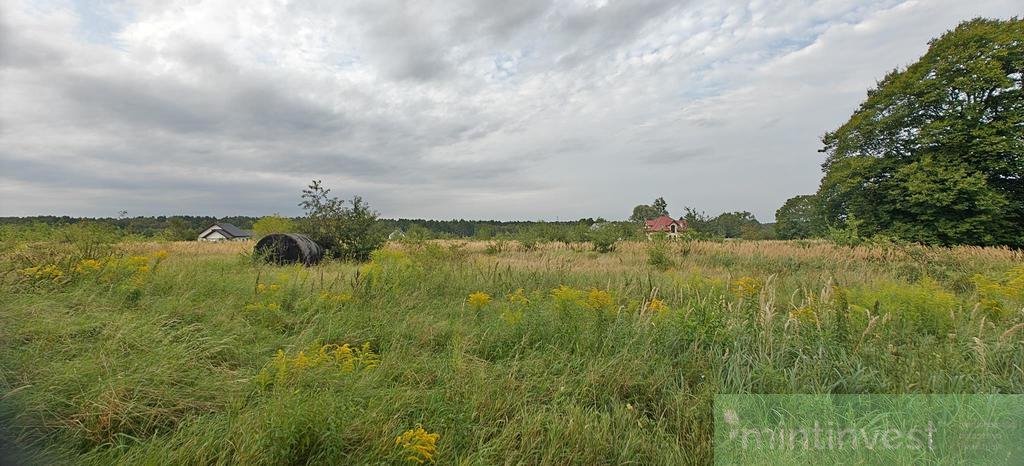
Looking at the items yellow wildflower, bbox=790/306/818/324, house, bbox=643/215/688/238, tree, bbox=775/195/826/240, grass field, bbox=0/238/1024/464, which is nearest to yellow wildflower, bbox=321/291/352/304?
grass field, bbox=0/238/1024/464

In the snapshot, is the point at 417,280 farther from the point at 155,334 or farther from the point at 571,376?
the point at 571,376

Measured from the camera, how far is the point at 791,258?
11781 millimetres

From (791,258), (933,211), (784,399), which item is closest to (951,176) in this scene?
(933,211)

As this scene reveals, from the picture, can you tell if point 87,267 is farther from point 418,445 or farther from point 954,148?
point 954,148

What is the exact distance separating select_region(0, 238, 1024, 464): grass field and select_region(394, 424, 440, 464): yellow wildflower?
12 millimetres

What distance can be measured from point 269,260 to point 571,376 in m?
10.1

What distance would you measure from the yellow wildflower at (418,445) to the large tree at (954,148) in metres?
26.9

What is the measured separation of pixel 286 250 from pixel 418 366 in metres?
9.43

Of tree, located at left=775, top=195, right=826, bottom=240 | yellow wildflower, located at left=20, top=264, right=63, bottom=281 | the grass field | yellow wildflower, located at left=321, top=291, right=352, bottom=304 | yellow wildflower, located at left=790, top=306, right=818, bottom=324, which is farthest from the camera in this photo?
tree, located at left=775, top=195, right=826, bottom=240

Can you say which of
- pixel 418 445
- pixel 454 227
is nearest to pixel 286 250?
pixel 418 445

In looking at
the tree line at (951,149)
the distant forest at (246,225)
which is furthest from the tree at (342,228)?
the tree line at (951,149)

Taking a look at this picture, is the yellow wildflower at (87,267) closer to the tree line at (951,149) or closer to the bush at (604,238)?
the bush at (604,238)

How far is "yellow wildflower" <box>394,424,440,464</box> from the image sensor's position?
186 cm

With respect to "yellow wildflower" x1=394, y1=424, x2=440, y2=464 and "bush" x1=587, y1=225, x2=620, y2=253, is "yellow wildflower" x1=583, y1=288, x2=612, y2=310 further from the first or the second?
"bush" x1=587, y1=225, x2=620, y2=253
